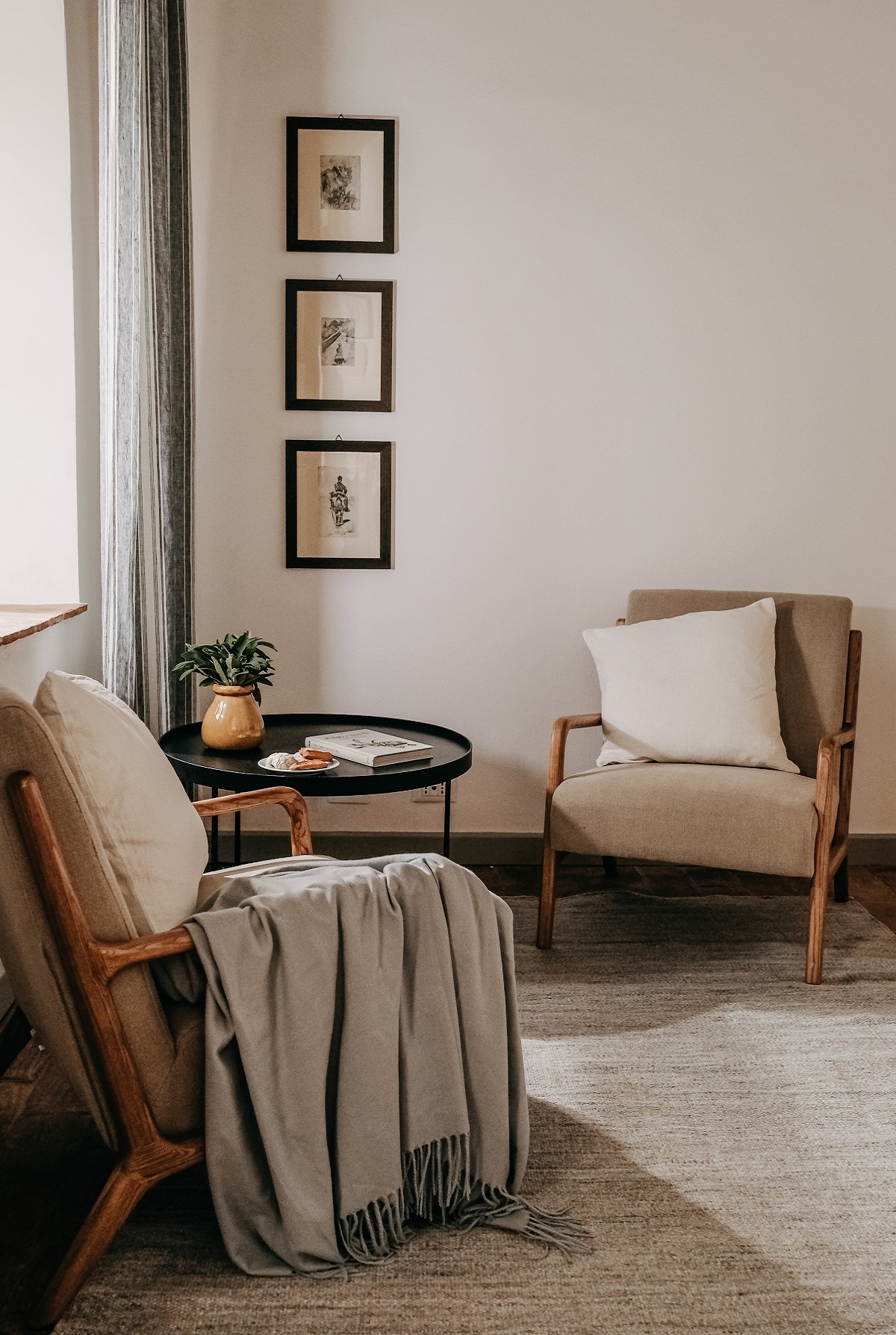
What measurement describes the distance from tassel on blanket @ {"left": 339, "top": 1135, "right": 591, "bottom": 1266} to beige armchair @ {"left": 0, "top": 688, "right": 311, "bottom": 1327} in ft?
0.92

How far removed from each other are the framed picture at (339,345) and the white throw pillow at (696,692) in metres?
1.07

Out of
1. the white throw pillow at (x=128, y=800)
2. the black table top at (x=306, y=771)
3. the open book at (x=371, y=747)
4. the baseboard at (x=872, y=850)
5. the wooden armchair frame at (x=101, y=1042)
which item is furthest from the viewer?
the baseboard at (x=872, y=850)

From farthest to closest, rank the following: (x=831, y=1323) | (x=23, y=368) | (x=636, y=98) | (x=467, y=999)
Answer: (x=636, y=98)
(x=23, y=368)
(x=467, y=999)
(x=831, y=1323)

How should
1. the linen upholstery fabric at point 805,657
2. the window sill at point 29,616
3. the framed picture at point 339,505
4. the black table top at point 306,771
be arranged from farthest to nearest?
the framed picture at point 339,505 → the linen upholstery fabric at point 805,657 → the black table top at point 306,771 → the window sill at point 29,616

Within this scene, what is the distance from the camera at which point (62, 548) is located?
2.71 m

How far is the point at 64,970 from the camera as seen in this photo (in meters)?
1.51

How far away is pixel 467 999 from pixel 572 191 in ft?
8.18

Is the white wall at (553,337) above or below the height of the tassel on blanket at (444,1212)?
above

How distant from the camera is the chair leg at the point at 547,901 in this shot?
279 cm

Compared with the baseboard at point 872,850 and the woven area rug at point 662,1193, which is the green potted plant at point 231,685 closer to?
the woven area rug at point 662,1193

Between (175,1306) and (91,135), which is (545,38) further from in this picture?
(175,1306)

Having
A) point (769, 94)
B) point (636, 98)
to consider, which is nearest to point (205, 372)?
point (636, 98)

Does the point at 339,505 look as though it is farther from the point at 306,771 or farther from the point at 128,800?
the point at 128,800

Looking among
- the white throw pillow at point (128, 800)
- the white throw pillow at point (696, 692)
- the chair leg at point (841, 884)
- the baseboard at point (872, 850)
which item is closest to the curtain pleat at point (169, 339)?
the white throw pillow at point (128, 800)
